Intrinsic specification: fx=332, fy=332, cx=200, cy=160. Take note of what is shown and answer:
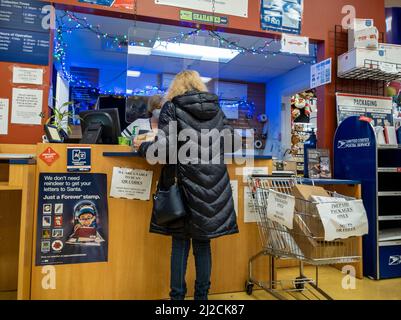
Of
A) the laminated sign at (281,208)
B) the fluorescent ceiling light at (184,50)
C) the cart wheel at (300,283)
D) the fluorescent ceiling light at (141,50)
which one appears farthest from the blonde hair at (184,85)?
the fluorescent ceiling light at (141,50)

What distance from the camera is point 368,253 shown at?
3010 millimetres

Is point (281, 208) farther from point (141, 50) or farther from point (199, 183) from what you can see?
point (141, 50)

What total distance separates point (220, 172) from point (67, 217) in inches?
42.4

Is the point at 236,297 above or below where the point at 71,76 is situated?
below

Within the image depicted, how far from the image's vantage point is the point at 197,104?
1.95 m

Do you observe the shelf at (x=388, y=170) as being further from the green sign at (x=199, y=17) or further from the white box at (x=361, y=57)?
the green sign at (x=199, y=17)

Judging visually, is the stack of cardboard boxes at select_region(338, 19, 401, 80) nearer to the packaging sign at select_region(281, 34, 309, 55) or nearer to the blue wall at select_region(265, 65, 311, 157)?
the packaging sign at select_region(281, 34, 309, 55)

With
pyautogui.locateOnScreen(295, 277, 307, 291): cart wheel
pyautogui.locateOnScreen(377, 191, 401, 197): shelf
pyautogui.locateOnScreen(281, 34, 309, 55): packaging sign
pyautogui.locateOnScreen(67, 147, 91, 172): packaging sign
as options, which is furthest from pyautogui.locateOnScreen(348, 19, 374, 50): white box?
pyautogui.locateOnScreen(67, 147, 91, 172): packaging sign

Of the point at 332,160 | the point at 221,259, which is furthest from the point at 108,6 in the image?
the point at 332,160

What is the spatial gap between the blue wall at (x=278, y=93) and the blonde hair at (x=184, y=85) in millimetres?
5075

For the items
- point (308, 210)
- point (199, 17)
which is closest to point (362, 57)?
point (199, 17)

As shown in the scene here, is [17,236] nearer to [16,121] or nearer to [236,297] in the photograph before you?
[16,121]

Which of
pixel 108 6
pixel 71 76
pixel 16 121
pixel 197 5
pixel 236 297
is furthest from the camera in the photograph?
pixel 71 76

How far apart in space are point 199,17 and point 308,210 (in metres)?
2.28
